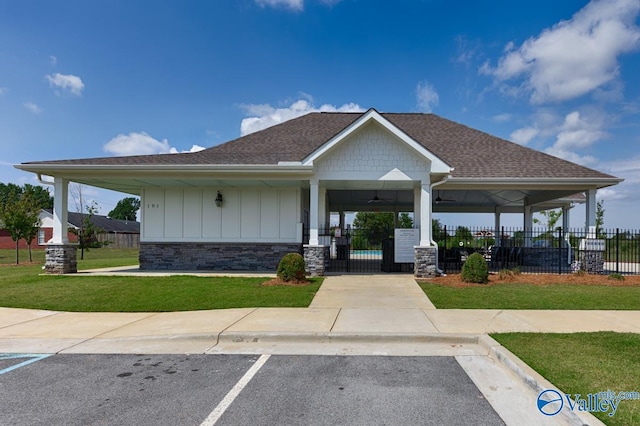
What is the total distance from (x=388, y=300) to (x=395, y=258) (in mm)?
4875

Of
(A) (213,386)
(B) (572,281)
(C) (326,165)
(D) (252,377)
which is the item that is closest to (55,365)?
(A) (213,386)

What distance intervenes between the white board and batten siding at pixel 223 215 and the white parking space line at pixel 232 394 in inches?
383

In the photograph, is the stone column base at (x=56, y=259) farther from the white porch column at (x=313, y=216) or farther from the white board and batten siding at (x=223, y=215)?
the white porch column at (x=313, y=216)

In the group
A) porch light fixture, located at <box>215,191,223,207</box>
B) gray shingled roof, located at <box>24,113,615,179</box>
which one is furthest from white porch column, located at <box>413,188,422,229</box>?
porch light fixture, located at <box>215,191,223,207</box>

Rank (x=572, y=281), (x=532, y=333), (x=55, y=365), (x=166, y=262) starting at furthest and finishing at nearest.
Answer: (x=166, y=262)
(x=572, y=281)
(x=532, y=333)
(x=55, y=365)

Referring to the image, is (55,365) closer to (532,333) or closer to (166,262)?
(532,333)

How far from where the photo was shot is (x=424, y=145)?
14391mm

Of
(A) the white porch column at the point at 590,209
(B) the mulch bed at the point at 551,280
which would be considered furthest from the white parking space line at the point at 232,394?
(A) the white porch column at the point at 590,209

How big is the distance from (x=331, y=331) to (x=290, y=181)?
8.32 m

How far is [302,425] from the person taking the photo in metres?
3.73

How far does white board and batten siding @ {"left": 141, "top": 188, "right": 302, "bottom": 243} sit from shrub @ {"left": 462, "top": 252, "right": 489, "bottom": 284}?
6.46 m

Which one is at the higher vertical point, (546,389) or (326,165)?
(326,165)

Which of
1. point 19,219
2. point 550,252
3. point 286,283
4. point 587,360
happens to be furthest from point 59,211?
point 550,252

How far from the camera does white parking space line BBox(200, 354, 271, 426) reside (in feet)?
→ 12.6
